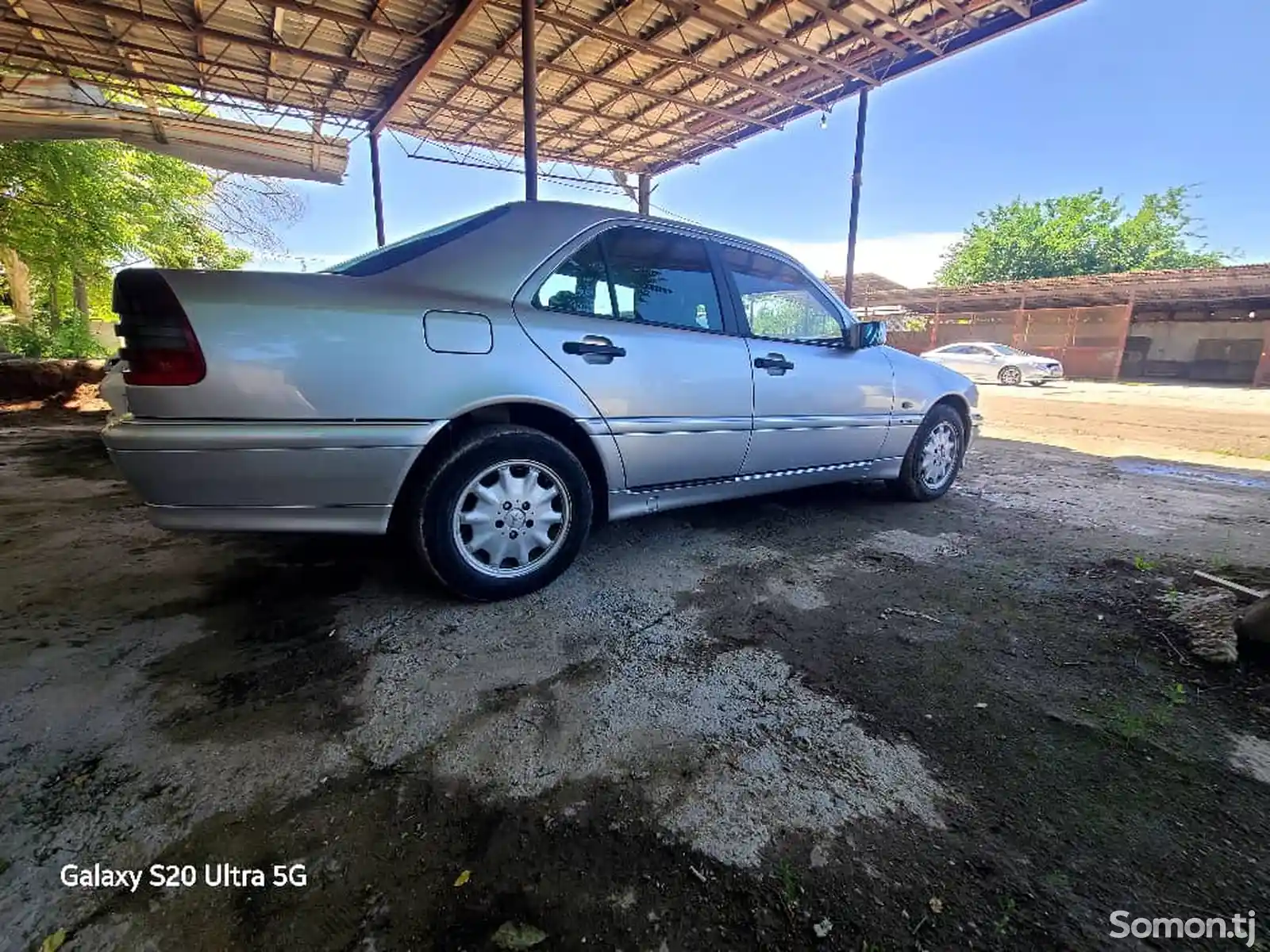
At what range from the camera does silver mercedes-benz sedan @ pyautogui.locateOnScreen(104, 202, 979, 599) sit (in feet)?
5.86

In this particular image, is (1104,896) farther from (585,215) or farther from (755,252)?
(755,252)

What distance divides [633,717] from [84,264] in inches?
537

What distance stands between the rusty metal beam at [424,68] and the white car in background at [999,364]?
16437 millimetres

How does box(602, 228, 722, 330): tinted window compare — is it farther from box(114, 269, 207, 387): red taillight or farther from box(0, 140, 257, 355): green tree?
box(0, 140, 257, 355): green tree

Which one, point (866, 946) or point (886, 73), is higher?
point (886, 73)

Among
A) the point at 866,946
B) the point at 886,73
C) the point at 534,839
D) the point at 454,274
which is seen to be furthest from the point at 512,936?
the point at 886,73

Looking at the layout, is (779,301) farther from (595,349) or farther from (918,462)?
(918,462)

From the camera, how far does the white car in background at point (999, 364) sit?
18016 millimetres

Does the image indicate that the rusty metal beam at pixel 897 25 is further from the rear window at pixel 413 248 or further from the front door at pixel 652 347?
the rear window at pixel 413 248

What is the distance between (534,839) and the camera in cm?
124

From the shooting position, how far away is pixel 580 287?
2.42 meters

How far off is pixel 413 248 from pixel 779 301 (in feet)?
6.18

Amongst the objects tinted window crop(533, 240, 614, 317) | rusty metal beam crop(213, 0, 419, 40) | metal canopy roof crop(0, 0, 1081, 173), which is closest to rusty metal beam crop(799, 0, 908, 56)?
metal canopy roof crop(0, 0, 1081, 173)

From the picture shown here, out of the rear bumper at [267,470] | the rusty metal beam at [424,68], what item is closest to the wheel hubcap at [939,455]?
the rear bumper at [267,470]
